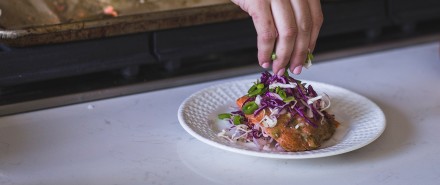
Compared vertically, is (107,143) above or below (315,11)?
below

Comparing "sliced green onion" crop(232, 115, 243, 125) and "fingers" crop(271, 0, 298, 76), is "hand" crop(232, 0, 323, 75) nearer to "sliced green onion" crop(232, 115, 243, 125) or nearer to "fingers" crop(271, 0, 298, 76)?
"fingers" crop(271, 0, 298, 76)

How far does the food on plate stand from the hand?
0.22ft

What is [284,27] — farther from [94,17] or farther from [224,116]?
[94,17]

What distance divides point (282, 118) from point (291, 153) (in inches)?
3.6

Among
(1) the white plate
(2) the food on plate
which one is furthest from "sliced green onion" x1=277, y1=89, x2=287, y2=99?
(1) the white plate

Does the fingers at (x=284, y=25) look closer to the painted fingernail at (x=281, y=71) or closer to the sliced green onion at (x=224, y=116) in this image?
the painted fingernail at (x=281, y=71)

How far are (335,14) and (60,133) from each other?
793mm

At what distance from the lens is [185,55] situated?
1.43 metres

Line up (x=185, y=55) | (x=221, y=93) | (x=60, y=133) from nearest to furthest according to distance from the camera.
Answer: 1. (x=60, y=133)
2. (x=221, y=93)
3. (x=185, y=55)

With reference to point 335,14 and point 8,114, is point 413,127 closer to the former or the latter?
point 335,14

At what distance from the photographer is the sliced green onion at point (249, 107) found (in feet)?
3.49

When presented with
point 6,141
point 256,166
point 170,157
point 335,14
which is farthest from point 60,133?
point 335,14

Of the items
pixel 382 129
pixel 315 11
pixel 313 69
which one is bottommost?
pixel 313 69

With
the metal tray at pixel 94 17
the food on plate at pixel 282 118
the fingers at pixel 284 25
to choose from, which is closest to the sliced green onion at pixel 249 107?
the food on plate at pixel 282 118
